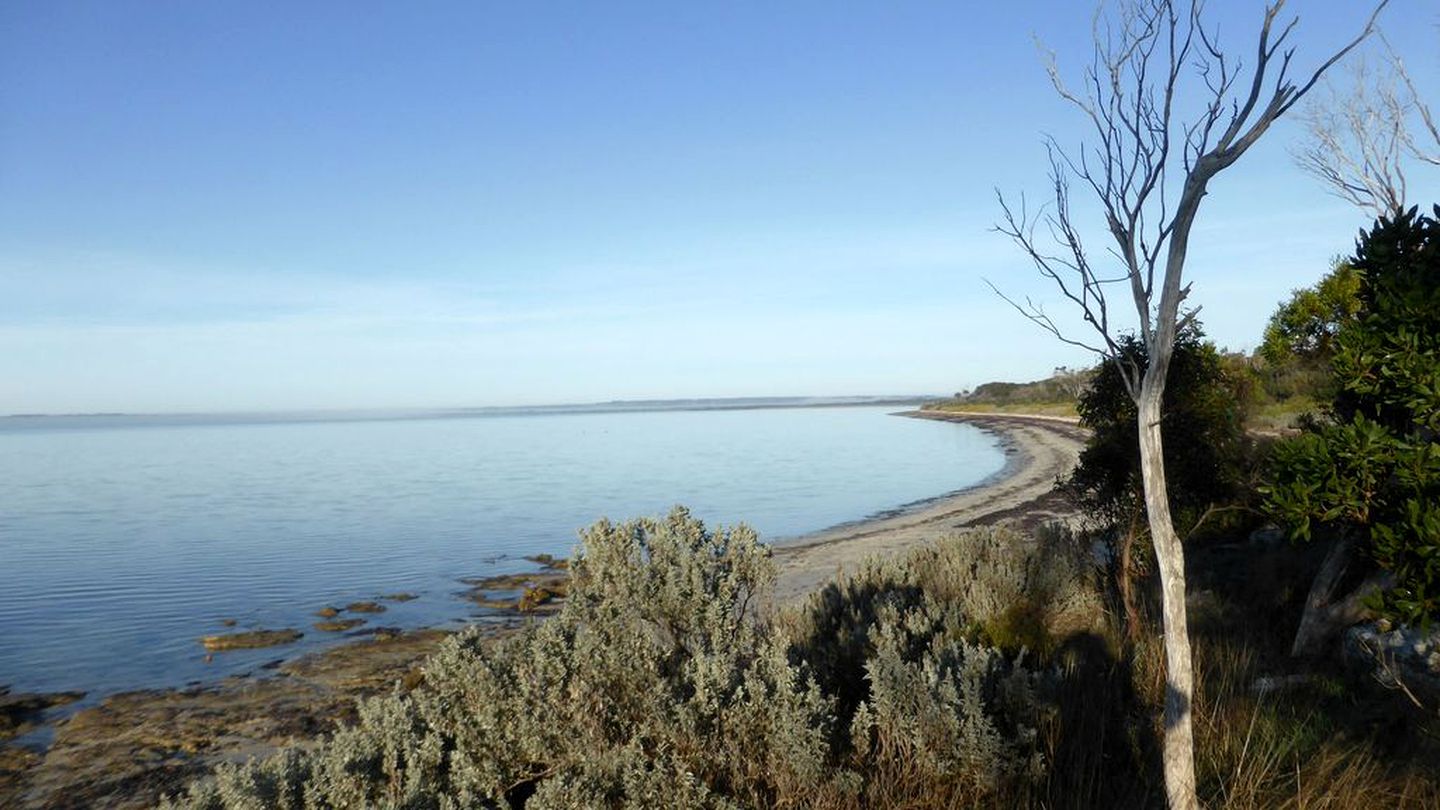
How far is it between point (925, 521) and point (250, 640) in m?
18.1

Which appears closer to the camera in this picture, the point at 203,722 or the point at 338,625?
the point at 203,722

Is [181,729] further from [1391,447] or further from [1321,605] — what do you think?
[1391,447]

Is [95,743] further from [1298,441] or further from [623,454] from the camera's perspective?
[623,454]

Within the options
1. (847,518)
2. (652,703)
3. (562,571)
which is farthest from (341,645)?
(847,518)

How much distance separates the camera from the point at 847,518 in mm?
29312

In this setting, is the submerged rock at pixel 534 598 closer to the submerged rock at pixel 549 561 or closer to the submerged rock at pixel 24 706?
the submerged rock at pixel 549 561

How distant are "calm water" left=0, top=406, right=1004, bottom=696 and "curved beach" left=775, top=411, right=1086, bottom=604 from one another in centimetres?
174

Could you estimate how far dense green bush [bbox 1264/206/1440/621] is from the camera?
5719 mm

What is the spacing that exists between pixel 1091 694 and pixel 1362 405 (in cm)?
391

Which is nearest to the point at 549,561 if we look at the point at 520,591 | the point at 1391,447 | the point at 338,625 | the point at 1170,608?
the point at 520,591

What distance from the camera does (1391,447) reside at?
606cm

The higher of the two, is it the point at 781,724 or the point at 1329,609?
the point at 781,724

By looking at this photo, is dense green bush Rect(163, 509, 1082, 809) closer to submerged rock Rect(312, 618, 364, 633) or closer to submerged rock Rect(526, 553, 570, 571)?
submerged rock Rect(312, 618, 364, 633)

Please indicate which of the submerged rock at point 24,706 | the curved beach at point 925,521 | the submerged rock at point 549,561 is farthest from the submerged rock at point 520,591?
the submerged rock at point 24,706
